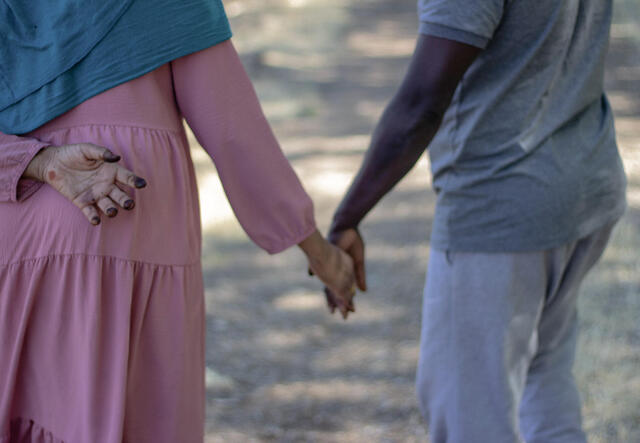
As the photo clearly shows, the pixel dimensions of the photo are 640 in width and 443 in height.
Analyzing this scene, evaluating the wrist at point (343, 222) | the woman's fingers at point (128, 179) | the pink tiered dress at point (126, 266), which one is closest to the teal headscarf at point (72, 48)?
the pink tiered dress at point (126, 266)

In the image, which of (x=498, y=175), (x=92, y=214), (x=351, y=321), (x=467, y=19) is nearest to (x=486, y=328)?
(x=498, y=175)

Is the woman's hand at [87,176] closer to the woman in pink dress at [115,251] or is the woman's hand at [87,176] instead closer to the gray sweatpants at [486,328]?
the woman in pink dress at [115,251]

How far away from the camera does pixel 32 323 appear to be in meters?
1.63

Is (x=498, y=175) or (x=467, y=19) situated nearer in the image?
(x=467, y=19)

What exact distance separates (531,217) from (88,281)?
1057mm

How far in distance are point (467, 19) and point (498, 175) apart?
0.39 meters

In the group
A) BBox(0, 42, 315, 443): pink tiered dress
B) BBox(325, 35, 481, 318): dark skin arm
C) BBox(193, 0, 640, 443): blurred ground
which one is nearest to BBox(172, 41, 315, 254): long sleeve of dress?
BBox(0, 42, 315, 443): pink tiered dress

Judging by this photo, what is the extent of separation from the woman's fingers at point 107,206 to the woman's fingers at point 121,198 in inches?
0.4

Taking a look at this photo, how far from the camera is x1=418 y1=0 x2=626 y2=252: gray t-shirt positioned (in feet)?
6.13

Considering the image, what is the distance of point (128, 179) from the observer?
5.13ft

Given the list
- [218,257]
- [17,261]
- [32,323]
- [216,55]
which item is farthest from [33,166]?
[218,257]

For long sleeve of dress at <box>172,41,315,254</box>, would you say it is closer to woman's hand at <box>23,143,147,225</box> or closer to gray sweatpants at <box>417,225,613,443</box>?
woman's hand at <box>23,143,147,225</box>

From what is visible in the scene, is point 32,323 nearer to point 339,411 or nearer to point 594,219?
point 594,219

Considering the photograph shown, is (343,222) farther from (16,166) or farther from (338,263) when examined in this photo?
(16,166)
